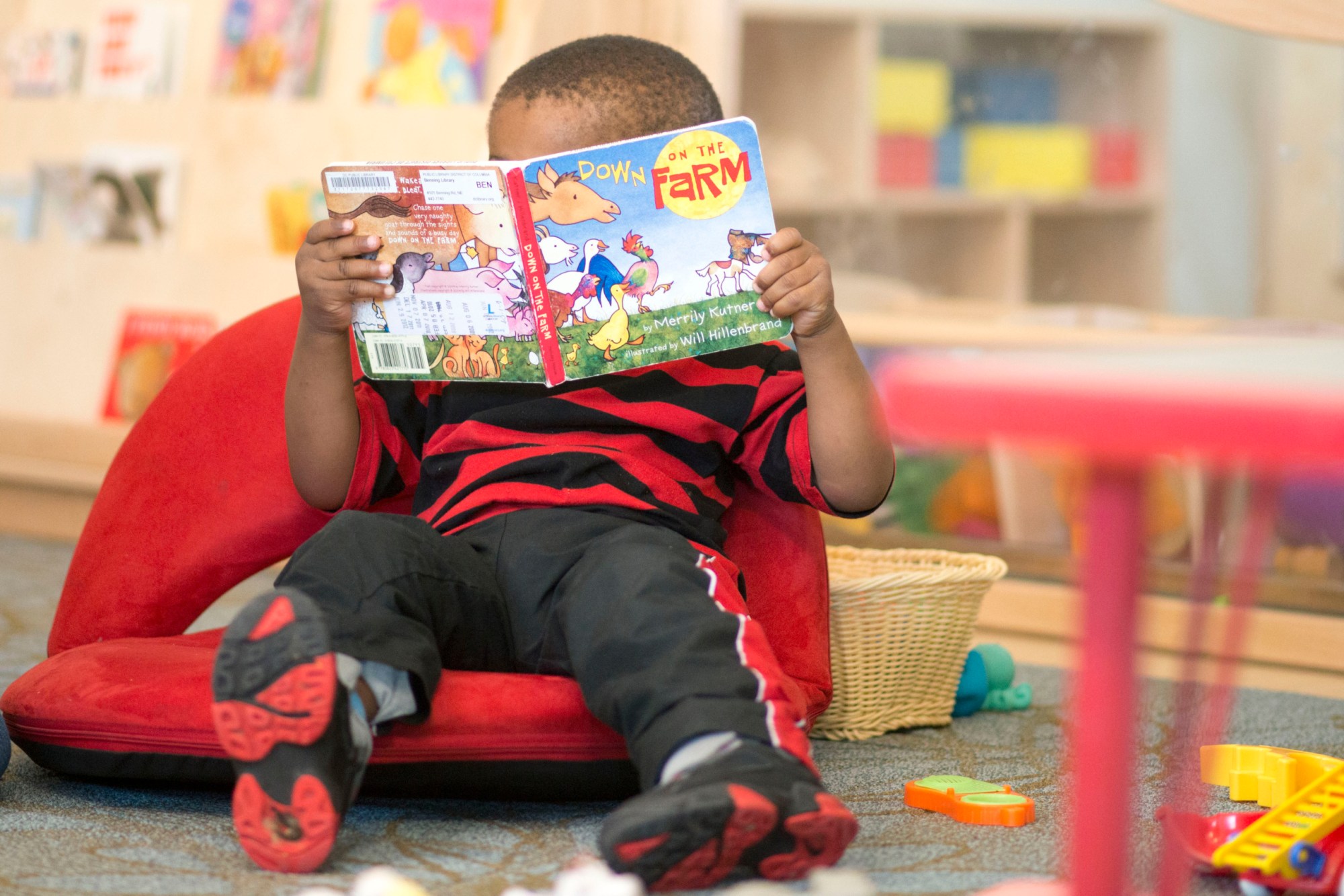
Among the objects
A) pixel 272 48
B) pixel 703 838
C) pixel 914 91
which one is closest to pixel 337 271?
pixel 703 838

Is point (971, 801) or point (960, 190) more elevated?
point (960, 190)

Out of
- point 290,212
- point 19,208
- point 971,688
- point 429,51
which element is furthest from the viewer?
point 19,208

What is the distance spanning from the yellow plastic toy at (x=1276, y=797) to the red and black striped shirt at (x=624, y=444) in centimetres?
36

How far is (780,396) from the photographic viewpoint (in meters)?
1.11

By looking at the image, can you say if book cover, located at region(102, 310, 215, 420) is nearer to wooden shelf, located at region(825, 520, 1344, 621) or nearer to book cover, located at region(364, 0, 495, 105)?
book cover, located at region(364, 0, 495, 105)

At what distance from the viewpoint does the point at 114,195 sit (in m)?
2.32

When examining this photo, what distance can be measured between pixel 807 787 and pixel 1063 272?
1646 mm

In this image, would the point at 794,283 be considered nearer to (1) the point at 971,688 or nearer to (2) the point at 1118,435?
(2) the point at 1118,435

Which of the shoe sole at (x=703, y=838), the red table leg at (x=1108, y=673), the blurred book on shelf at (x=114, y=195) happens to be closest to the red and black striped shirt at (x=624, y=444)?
the shoe sole at (x=703, y=838)

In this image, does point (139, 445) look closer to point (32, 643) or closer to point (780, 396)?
point (32, 643)

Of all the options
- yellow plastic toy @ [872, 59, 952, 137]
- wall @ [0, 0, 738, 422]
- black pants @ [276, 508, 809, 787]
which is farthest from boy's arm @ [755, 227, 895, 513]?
yellow plastic toy @ [872, 59, 952, 137]

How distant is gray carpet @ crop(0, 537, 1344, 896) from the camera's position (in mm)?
850

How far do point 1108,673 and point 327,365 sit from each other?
653 mm

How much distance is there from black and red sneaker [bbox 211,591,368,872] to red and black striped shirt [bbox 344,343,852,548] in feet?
0.84
